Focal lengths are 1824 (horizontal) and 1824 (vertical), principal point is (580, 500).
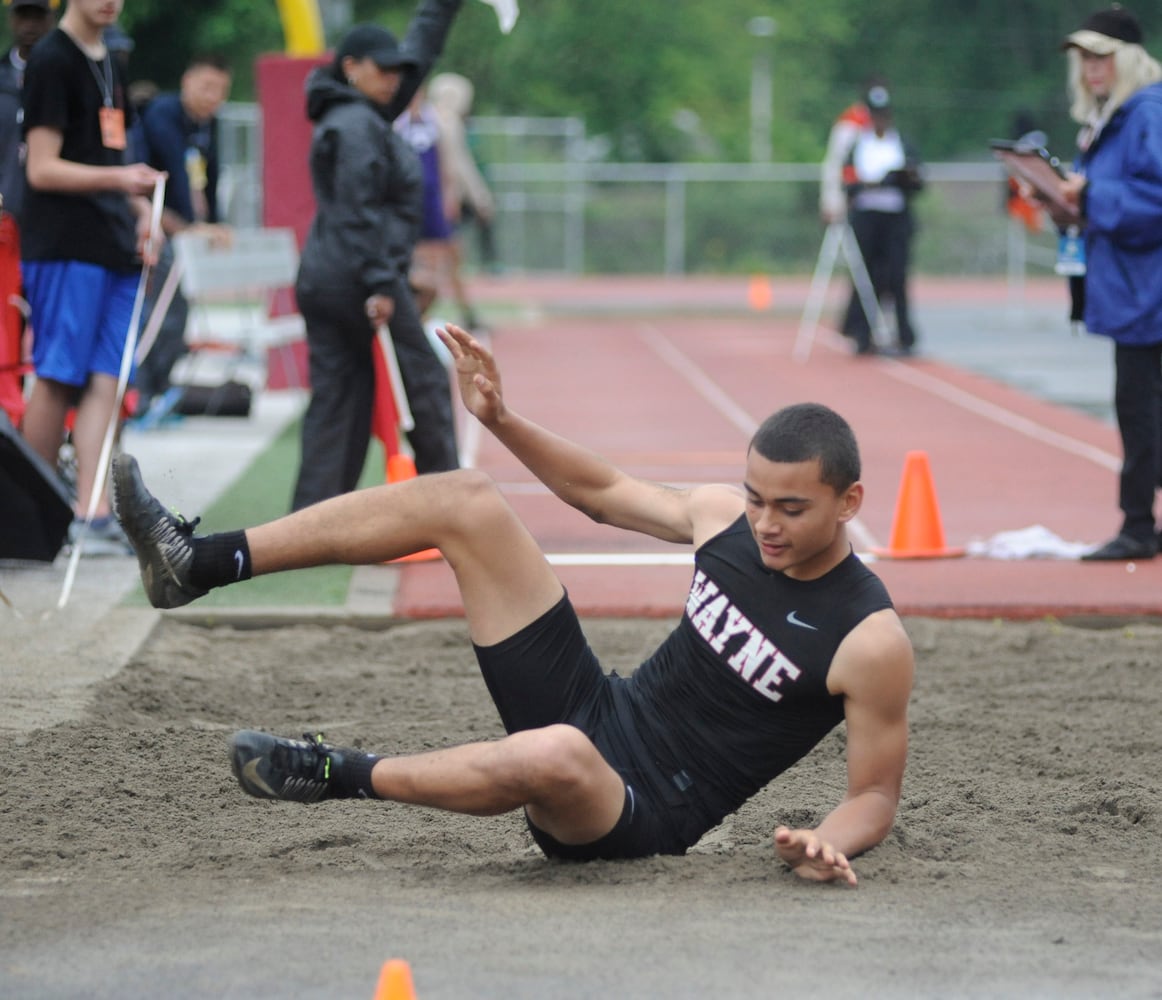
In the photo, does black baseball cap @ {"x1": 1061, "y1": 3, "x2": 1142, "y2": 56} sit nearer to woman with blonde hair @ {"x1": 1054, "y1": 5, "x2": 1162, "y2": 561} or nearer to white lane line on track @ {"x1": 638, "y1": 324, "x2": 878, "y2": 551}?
woman with blonde hair @ {"x1": 1054, "y1": 5, "x2": 1162, "y2": 561}

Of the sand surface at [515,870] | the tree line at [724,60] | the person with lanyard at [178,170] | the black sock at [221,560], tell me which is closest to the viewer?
the sand surface at [515,870]

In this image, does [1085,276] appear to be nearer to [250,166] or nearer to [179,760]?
[179,760]

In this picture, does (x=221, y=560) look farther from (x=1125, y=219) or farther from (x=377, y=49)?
(x=1125, y=219)

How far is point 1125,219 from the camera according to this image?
26.5 ft

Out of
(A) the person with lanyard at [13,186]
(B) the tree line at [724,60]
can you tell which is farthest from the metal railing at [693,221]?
(A) the person with lanyard at [13,186]

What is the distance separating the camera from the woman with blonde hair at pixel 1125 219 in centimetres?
806

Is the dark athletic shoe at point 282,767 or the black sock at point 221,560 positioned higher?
the black sock at point 221,560

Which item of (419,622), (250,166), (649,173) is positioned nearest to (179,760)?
(419,622)

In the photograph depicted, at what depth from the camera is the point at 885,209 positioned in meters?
17.9

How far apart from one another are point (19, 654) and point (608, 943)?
11.6ft

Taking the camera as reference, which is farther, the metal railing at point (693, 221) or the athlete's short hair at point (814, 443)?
the metal railing at point (693, 221)

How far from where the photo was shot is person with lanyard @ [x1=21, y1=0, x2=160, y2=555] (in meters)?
7.43

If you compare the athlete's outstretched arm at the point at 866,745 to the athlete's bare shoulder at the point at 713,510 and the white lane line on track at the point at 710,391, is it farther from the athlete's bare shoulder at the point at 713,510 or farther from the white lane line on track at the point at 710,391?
the white lane line on track at the point at 710,391

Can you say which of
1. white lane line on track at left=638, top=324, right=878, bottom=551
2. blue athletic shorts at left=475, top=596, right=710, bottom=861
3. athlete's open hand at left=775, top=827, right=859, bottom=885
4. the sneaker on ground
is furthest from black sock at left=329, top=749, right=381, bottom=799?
A: white lane line on track at left=638, top=324, right=878, bottom=551
